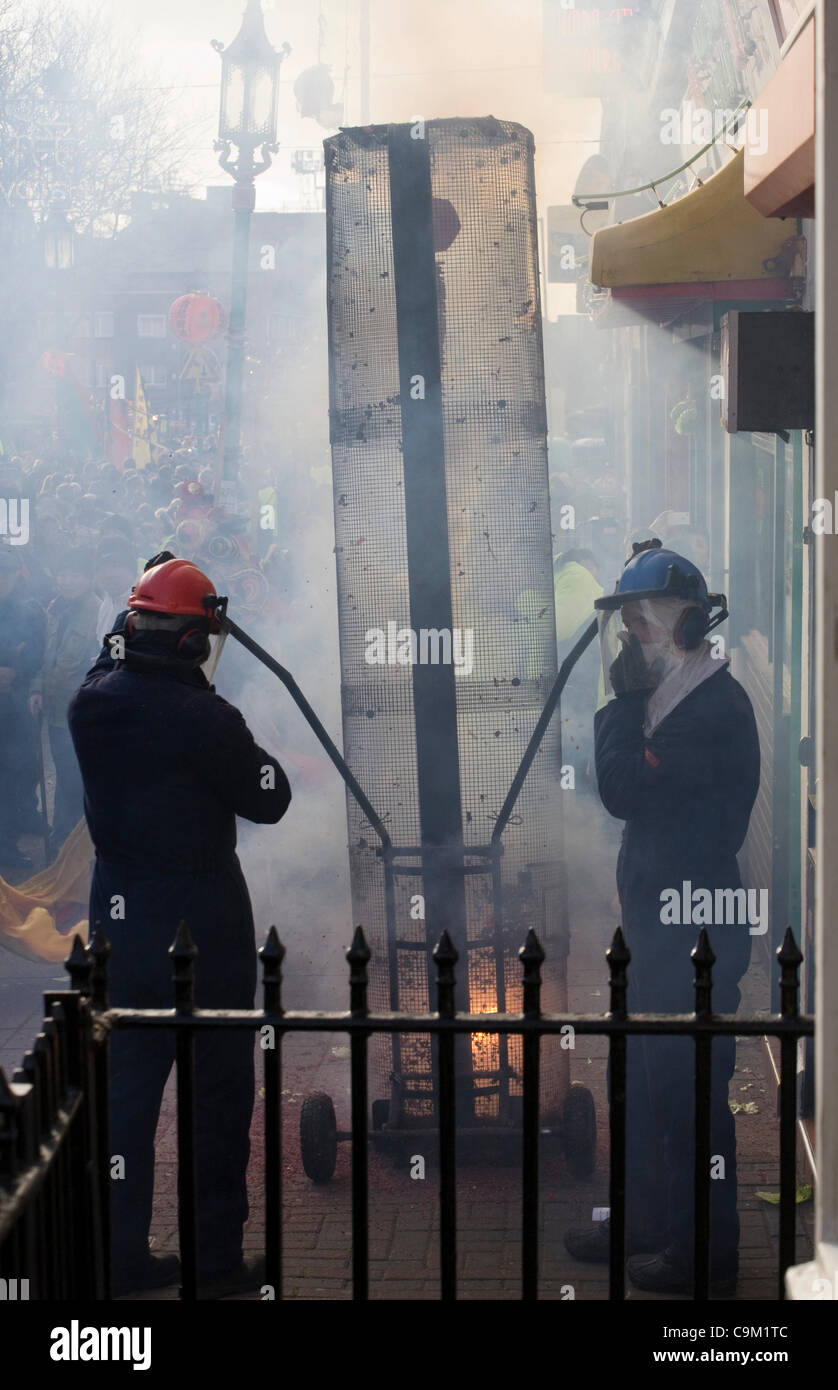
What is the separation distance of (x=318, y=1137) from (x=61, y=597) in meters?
4.97

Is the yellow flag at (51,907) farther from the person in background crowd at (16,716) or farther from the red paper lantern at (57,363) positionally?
the red paper lantern at (57,363)

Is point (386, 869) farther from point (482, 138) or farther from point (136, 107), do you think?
point (136, 107)

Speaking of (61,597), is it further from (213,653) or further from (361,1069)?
(361,1069)

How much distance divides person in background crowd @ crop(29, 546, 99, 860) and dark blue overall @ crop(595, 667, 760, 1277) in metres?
5.03

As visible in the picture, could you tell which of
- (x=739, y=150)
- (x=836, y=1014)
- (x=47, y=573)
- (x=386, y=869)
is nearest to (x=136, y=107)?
(x=47, y=573)

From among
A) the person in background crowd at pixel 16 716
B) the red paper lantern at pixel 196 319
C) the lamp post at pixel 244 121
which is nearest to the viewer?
the person in background crowd at pixel 16 716

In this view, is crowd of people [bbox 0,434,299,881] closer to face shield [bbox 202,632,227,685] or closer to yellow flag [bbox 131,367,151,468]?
face shield [bbox 202,632,227,685]

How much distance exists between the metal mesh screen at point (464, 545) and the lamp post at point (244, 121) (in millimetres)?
8244

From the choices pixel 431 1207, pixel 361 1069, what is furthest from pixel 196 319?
pixel 361 1069

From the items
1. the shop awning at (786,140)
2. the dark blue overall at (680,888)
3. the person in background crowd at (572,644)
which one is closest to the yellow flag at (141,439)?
the person in background crowd at (572,644)

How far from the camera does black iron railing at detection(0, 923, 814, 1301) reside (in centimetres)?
236

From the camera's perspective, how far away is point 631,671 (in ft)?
14.2

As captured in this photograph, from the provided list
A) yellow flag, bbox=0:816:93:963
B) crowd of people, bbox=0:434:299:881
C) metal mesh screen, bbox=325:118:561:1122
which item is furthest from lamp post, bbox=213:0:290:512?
metal mesh screen, bbox=325:118:561:1122

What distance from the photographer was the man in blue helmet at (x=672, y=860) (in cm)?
404
